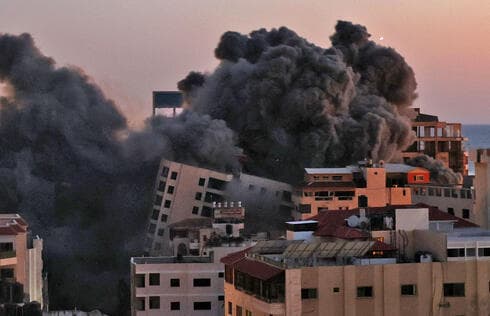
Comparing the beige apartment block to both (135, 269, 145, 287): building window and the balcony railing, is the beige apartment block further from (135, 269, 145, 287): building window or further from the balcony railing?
the balcony railing

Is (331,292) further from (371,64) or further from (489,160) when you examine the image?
(371,64)

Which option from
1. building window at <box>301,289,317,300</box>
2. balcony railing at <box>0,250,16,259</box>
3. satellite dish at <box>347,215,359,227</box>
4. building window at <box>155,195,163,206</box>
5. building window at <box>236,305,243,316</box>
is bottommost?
building window at <box>236,305,243,316</box>

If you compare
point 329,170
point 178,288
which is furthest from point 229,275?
point 329,170

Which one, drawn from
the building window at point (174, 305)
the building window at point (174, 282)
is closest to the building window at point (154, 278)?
the building window at point (174, 282)

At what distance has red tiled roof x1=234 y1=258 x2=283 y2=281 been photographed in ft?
135

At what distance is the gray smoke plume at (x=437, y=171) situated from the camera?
80688 millimetres

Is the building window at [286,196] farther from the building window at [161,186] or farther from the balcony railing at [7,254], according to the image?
the balcony railing at [7,254]

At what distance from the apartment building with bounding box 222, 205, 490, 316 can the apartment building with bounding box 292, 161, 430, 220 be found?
31.1 m

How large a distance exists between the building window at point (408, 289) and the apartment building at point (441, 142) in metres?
52.8

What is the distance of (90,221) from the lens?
80.9 meters

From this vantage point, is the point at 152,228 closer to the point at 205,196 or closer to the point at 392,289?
the point at 205,196

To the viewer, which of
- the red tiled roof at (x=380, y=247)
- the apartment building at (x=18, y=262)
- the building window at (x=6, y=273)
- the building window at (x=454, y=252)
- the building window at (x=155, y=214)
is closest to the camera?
the building window at (x=454, y=252)

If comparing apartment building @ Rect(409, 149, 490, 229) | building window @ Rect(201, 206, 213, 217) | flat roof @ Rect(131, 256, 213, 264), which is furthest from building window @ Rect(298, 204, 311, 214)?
flat roof @ Rect(131, 256, 213, 264)

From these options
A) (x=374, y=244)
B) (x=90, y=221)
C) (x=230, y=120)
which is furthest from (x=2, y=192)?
(x=374, y=244)
